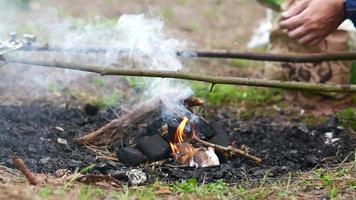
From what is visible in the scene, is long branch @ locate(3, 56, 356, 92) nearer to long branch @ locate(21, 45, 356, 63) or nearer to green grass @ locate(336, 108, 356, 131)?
long branch @ locate(21, 45, 356, 63)

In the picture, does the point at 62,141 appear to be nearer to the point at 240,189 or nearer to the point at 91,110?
the point at 91,110

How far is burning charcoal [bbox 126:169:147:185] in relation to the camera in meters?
3.41

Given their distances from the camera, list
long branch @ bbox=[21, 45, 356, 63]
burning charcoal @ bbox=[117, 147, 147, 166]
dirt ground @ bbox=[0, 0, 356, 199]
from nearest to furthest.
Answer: dirt ground @ bbox=[0, 0, 356, 199] < burning charcoal @ bbox=[117, 147, 147, 166] < long branch @ bbox=[21, 45, 356, 63]

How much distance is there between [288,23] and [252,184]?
3.90ft

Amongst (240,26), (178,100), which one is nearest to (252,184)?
(178,100)

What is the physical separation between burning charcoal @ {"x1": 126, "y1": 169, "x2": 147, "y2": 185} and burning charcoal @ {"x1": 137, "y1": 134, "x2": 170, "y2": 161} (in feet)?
0.95

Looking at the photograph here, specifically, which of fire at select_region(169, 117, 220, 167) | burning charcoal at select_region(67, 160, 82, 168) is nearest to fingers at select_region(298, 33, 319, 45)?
fire at select_region(169, 117, 220, 167)

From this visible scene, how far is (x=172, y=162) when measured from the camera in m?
3.80

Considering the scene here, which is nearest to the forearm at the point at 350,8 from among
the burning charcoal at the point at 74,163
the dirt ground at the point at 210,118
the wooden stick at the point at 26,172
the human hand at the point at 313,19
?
the human hand at the point at 313,19

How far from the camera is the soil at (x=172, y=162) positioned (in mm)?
3611

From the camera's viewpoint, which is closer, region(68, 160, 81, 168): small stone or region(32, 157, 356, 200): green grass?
region(32, 157, 356, 200): green grass

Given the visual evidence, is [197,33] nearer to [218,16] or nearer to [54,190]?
[218,16]

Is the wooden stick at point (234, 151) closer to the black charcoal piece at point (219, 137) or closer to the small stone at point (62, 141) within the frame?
the black charcoal piece at point (219, 137)

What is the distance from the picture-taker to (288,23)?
4043mm
